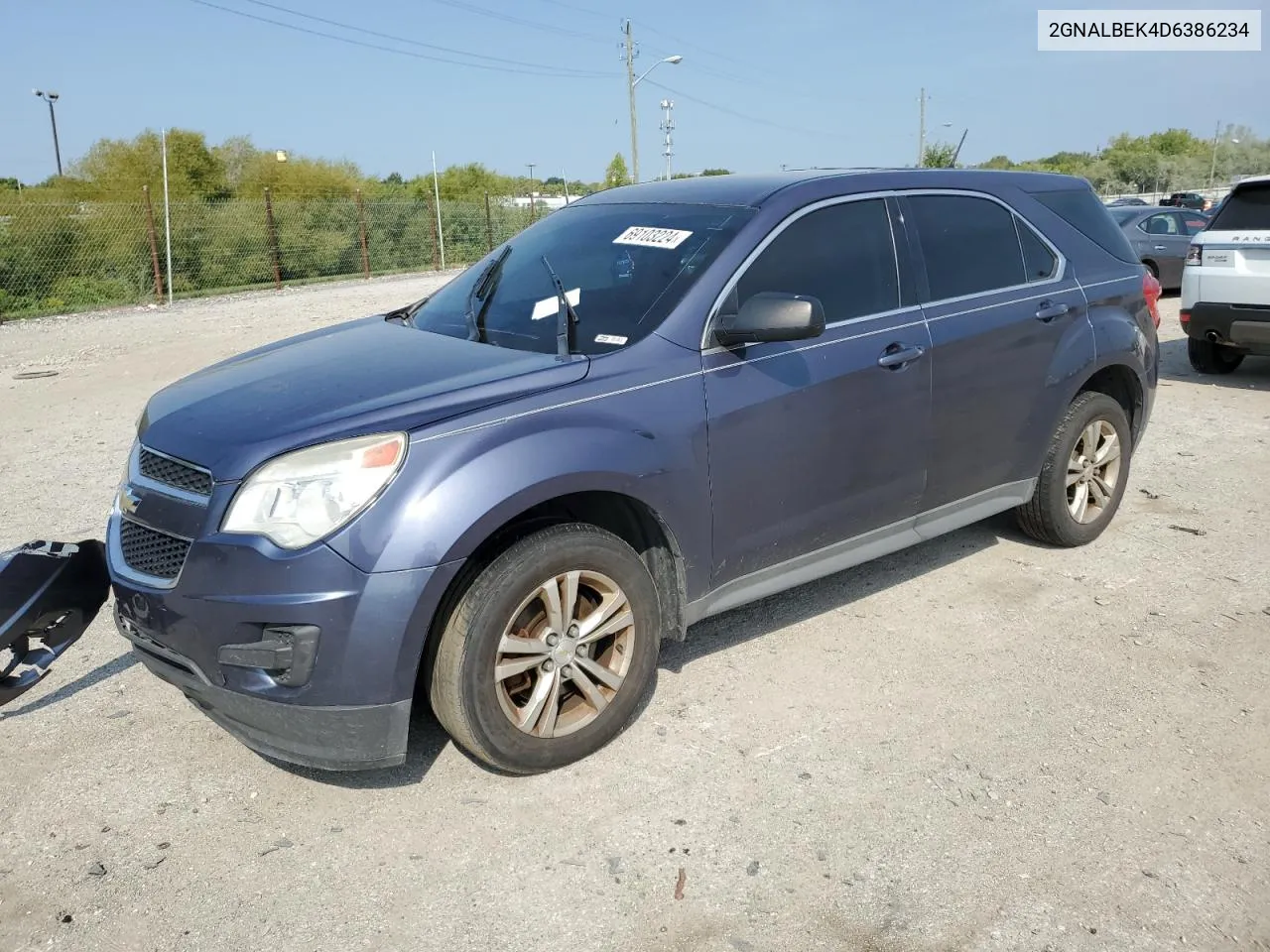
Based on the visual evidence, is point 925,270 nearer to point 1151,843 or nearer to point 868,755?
point 868,755

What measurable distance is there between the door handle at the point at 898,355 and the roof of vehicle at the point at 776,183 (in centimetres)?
67

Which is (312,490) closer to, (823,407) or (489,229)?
(823,407)

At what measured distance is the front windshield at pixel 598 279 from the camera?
3.58m

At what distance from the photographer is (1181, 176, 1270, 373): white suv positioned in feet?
28.4

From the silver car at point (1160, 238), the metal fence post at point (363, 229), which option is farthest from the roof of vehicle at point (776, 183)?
the metal fence post at point (363, 229)

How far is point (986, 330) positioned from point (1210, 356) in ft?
22.5

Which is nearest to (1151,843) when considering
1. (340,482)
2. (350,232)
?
(340,482)

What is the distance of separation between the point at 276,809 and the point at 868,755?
1904mm

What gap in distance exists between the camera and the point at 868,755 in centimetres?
336

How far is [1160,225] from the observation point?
1698cm

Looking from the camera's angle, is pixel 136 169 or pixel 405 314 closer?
pixel 405 314

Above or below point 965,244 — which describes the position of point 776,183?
above

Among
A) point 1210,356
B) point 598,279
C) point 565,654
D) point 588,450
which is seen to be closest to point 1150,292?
point 598,279

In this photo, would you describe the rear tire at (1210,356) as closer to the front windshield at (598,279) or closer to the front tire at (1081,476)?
the front tire at (1081,476)
